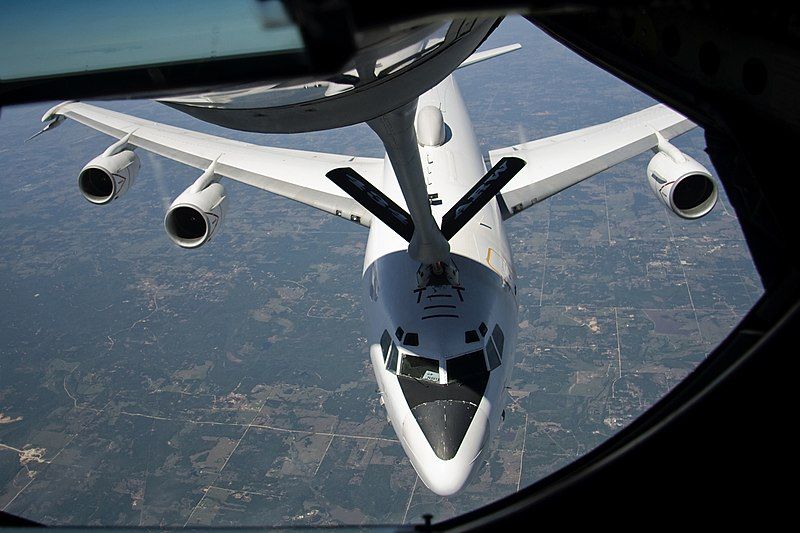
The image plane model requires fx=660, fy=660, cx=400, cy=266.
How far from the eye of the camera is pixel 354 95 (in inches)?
257

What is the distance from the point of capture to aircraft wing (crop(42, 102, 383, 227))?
21.2m

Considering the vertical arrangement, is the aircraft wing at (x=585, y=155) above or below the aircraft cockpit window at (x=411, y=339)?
below

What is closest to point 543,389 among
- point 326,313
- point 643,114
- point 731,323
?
point 731,323

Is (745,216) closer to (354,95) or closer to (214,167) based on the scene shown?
(354,95)

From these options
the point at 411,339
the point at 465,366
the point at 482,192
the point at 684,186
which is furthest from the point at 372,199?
the point at 684,186

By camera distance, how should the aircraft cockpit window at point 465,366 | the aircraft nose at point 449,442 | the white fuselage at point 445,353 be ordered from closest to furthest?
the aircraft nose at point 449,442 → the white fuselage at point 445,353 → the aircraft cockpit window at point 465,366

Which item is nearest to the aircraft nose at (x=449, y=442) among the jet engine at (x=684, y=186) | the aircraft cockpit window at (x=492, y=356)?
the aircraft cockpit window at (x=492, y=356)

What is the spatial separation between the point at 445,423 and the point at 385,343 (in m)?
2.40

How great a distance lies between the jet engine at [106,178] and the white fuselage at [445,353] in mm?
9623

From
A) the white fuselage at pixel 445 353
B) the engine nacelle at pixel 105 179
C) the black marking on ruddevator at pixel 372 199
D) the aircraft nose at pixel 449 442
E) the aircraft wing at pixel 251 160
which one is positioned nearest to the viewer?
the black marking on ruddevator at pixel 372 199

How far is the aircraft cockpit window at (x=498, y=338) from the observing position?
14975 millimetres

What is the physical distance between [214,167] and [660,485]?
A: 20.2 metres

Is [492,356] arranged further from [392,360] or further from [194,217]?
[194,217]

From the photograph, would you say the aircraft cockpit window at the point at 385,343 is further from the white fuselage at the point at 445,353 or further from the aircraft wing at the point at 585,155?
the aircraft wing at the point at 585,155
